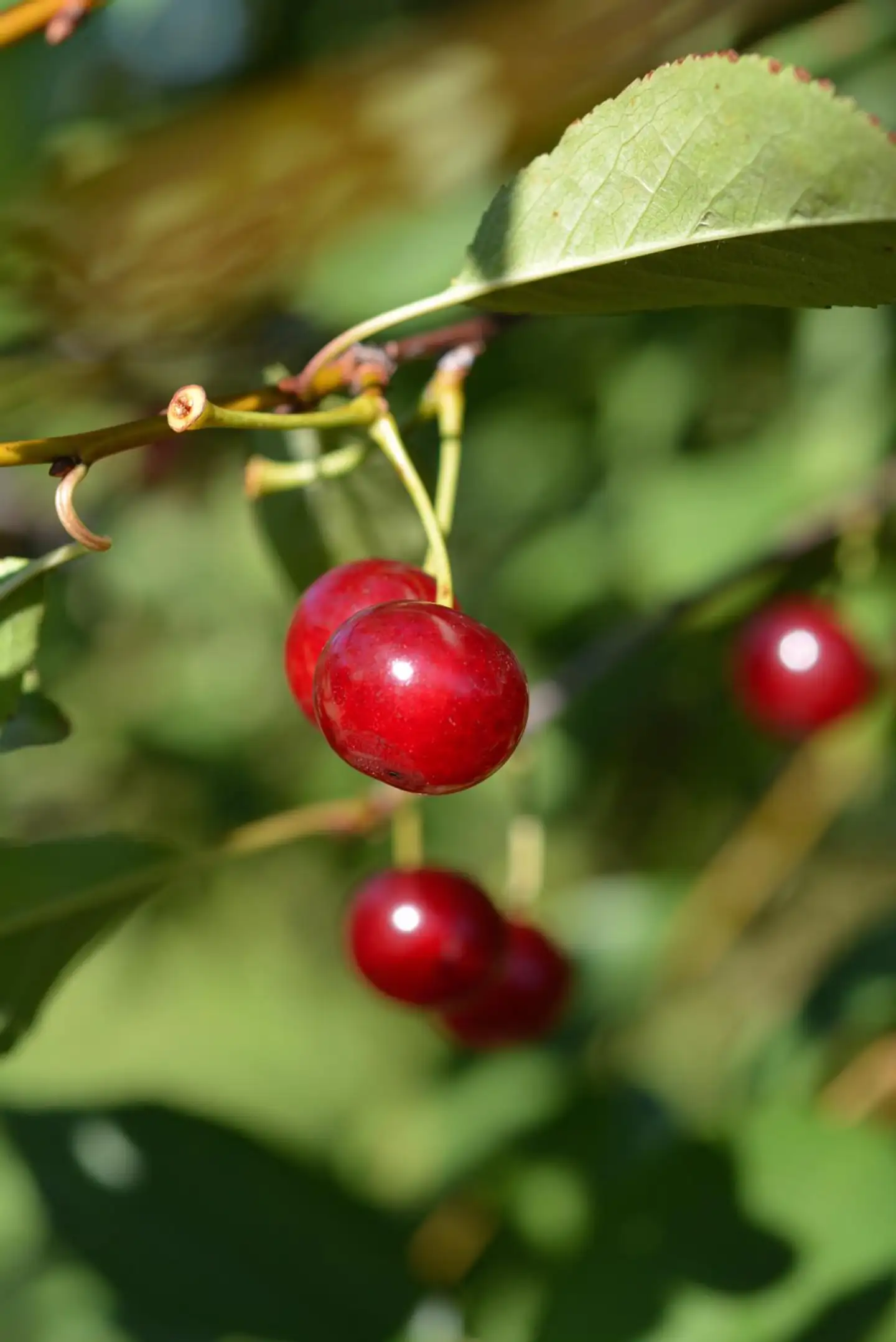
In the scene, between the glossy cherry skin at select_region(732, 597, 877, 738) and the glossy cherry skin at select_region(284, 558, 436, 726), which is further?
the glossy cherry skin at select_region(732, 597, 877, 738)

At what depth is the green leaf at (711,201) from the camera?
763mm

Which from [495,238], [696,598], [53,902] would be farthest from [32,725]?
[696,598]

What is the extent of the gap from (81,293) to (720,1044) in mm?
2242

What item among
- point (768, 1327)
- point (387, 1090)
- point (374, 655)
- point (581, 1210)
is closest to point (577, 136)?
point (374, 655)

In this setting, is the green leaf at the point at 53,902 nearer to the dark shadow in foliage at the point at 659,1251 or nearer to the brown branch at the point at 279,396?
the brown branch at the point at 279,396

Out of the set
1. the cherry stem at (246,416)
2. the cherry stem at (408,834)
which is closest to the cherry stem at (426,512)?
the cherry stem at (246,416)

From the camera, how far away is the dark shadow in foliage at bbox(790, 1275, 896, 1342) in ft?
4.12

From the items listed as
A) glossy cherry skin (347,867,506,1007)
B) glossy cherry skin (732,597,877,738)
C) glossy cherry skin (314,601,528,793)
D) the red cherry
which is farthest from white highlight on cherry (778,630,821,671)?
glossy cherry skin (314,601,528,793)

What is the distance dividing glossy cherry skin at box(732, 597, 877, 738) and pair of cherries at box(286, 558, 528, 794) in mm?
991

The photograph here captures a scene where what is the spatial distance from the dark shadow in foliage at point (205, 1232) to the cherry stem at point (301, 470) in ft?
2.72

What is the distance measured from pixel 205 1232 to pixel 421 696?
0.97 meters

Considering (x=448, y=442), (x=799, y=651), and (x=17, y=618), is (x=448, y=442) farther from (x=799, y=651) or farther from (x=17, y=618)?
(x=799, y=651)

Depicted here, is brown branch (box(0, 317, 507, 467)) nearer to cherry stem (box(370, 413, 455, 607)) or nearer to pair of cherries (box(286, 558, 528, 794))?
cherry stem (box(370, 413, 455, 607))

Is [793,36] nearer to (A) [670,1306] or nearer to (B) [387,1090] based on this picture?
(A) [670,1306]
